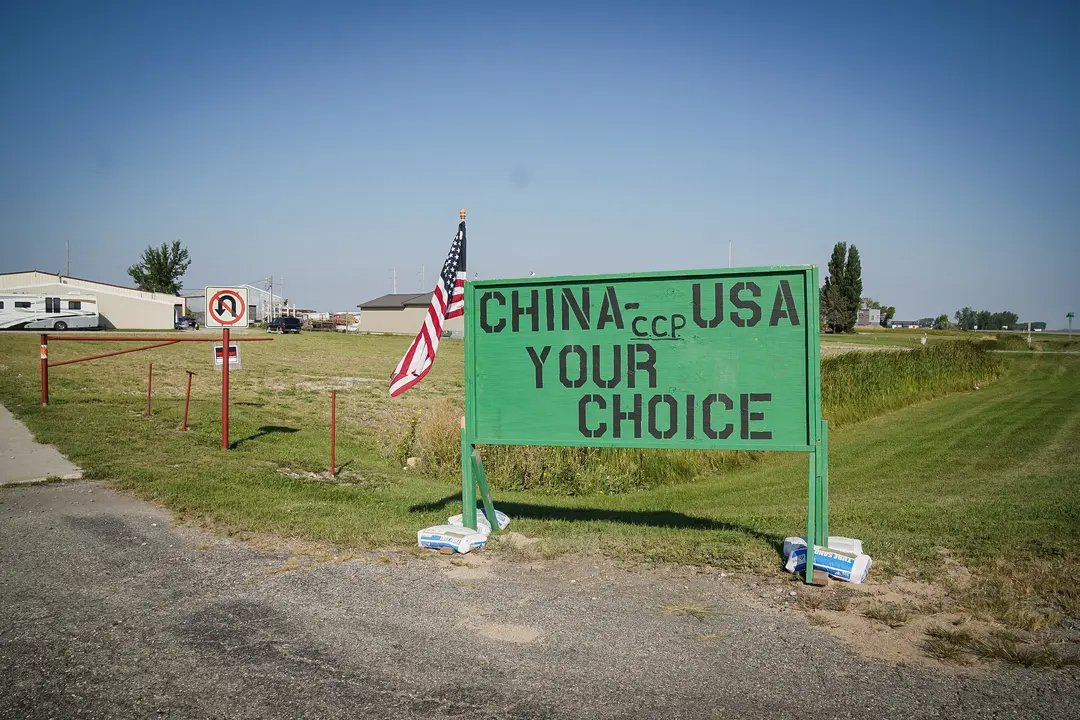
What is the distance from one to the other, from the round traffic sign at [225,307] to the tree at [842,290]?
383ft

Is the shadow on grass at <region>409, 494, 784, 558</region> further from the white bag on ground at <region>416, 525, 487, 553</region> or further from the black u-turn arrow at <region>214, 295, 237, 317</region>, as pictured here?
the black u-turn arrow at <region>214, 295, 237, 317</region>

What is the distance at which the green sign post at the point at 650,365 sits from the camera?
20.6 ft

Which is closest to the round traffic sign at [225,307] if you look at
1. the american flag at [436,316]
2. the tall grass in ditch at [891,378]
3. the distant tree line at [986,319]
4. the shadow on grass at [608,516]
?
the shadow on grass at [608,516]

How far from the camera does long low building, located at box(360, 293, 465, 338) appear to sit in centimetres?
9006

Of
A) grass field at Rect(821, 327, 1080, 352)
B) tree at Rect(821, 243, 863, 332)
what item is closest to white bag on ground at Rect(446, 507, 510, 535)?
grass field at Rect(821, 327, 1080, 352)

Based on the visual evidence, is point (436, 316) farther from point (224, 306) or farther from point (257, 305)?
point (257, 305)

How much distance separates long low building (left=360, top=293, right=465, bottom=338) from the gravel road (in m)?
82.6

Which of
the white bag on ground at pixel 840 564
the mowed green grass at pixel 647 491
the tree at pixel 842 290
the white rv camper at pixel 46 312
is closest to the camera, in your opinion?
the white bag on ground at pixel 840 564

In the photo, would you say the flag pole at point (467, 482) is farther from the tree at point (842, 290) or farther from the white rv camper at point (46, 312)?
the tree at point (842, 290)

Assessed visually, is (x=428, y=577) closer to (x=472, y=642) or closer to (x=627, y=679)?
(x=472, y=642)

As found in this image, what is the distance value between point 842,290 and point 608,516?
128 metres

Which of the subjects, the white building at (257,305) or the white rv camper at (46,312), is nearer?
the white rv camper at (46,312)

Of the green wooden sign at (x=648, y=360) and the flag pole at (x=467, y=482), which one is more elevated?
the green wooden sign at (x=648, y=360)

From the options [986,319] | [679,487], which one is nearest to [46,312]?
[679,487]
